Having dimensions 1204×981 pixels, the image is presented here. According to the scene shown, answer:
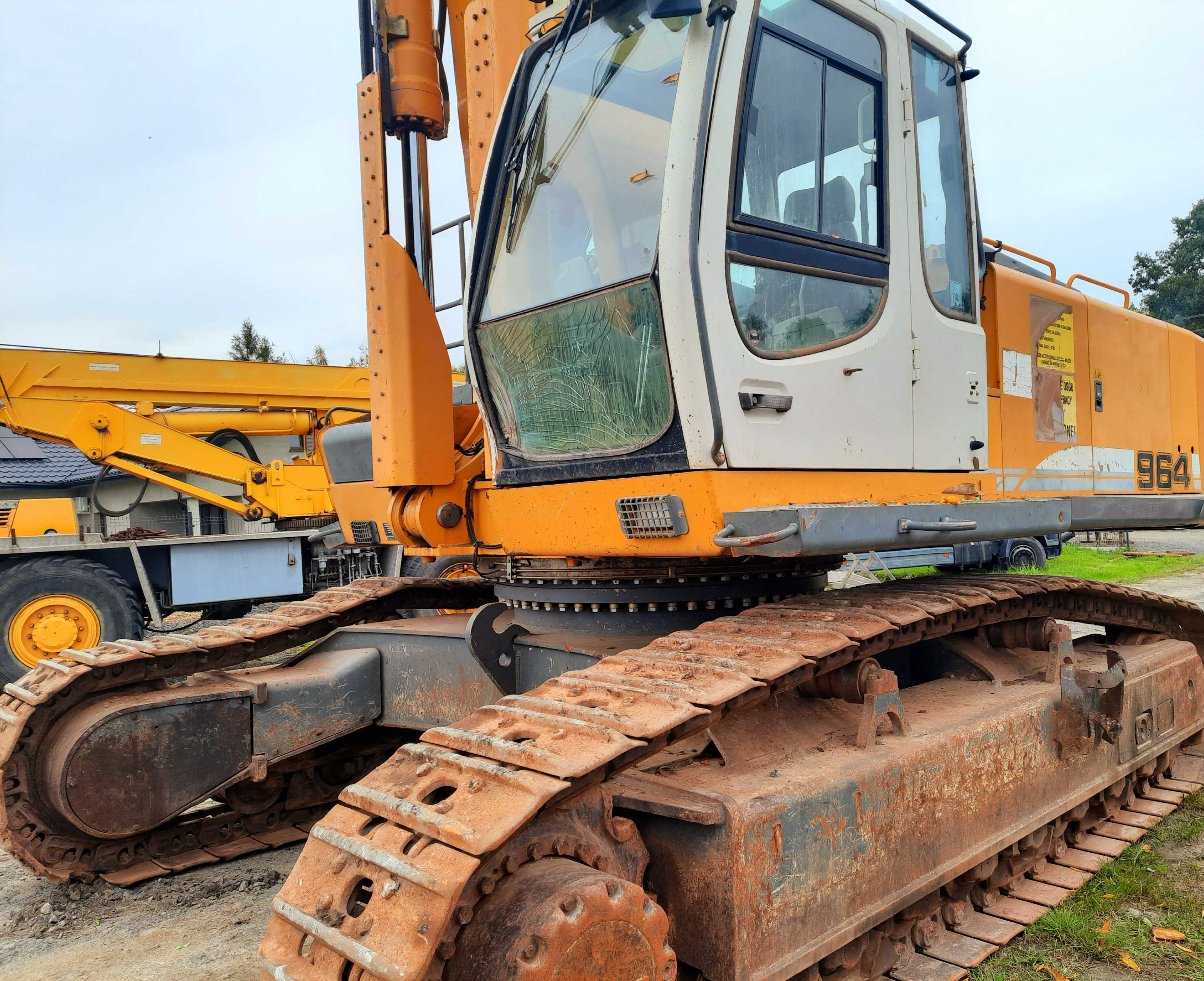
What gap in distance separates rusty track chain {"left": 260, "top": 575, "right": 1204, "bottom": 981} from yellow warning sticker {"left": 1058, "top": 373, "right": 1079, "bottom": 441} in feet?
5.88

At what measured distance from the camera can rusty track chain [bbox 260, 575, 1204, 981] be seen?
76.2 inches

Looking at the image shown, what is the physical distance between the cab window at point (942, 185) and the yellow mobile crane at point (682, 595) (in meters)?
0.02

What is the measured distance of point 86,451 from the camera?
440 inches

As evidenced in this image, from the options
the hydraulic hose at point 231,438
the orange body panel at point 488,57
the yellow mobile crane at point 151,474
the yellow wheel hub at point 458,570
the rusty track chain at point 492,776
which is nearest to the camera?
the rusty track chain at point 492,776

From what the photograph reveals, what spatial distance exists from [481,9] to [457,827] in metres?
3.14

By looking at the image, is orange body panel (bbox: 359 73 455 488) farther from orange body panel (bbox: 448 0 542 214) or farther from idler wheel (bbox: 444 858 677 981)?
idler wheel (bbox: 444 858 677 981)

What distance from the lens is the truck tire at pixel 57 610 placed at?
9.09 meters

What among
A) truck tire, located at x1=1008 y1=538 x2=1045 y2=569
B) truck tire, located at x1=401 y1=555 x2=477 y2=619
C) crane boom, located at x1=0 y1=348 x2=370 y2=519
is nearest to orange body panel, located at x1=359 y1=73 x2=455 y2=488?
truck tire, located at x1=401 y1=555 x2=477 y2=619

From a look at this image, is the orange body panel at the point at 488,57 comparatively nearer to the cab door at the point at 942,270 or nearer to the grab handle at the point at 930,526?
the cab door at the point at 942,270

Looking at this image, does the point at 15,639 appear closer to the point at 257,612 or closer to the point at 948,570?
the point at 257,612

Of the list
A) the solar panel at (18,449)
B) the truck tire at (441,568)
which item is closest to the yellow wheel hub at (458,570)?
the truck tire at (441,568)

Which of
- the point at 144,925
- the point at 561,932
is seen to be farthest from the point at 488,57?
the point at 144,925

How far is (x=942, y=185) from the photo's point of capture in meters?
3.74

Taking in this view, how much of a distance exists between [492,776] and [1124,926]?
2.59 metres
